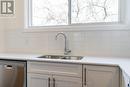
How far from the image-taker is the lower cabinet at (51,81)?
2445 mm

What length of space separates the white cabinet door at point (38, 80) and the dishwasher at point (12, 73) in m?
0.10

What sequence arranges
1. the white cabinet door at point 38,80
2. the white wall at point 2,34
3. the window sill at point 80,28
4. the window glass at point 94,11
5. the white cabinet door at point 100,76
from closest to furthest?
the white cabinet door at point 100,76
the white cabinet door at point 38,80
the window sill at point 80,28
the window glass at point 94,11
the white wall at point 2,34

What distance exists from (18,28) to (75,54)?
1.35m

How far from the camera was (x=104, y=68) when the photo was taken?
227cm

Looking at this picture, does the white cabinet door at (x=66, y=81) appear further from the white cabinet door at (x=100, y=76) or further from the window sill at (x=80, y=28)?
the window sill at (x=80, y=28)

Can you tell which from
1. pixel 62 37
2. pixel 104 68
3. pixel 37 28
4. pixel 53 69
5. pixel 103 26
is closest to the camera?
pixel 104 68

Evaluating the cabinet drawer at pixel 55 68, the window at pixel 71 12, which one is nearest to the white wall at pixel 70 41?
the window at pixel 71 12

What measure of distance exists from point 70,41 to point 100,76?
1062 mm

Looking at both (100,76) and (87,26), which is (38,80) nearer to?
(100,76)

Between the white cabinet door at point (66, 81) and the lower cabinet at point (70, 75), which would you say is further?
the white cabinet door at point (66, 81)

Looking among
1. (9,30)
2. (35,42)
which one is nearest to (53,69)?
(35,42)

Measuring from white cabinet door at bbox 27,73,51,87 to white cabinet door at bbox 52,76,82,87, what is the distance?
0.37ft

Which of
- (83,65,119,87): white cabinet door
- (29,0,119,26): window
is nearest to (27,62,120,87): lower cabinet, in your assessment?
(83,65,119,87): white cabinet door

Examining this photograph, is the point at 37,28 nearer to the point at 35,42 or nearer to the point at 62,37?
→ the point at 35,42
